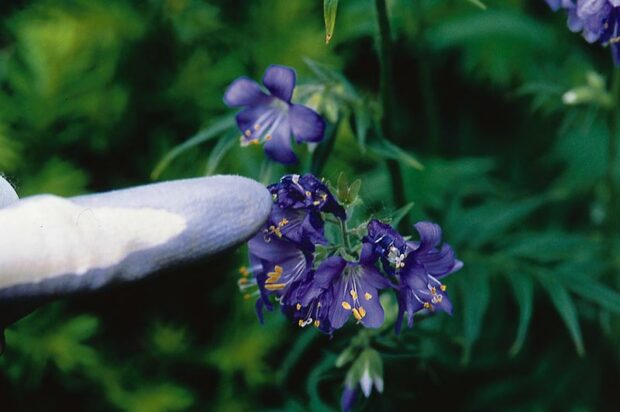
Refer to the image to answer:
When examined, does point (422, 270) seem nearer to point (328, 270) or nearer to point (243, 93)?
point (328, 270)

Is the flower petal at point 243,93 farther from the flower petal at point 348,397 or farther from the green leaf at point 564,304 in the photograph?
the green leaf at point 564,304

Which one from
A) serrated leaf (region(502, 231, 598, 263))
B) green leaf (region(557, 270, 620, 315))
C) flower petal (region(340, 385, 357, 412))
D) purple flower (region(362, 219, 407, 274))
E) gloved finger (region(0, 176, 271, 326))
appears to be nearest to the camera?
gloved finger (region(0, 176, 271, 326))

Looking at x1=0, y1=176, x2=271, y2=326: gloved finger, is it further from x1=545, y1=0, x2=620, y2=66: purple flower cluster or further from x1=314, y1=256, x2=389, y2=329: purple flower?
x1=545, y1=0, x2=620, y2=66: purple flower cluster

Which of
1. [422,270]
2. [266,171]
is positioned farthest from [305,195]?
[266,171]

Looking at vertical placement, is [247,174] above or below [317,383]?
above

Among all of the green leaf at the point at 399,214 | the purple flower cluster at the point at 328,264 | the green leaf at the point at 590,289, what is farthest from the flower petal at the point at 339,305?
the green leaf at the point at 590,289

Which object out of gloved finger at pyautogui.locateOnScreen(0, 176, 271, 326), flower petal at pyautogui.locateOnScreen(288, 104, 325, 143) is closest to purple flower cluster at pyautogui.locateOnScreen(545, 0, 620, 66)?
flower petal at pyautogui.locateOnScreen(288, 104, 325, 143)

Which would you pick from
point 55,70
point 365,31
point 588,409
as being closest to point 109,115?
point 55,70
